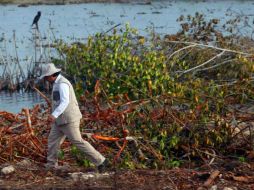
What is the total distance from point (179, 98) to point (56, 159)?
2.52 meters

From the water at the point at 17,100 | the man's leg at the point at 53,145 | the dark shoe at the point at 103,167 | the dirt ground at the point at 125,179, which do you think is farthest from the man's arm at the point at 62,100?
the water at the point at 17,100

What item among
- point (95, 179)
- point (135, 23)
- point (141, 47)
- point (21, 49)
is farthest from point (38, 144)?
point (135, 23)

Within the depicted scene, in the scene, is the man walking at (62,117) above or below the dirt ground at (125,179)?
above

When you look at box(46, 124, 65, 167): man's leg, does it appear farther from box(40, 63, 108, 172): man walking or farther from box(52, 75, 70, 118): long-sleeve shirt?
box(52, 75, 70, 118): long-sleeve shirt

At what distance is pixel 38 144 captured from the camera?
9438 millimetres

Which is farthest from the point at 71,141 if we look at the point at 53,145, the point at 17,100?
the point at 17,100

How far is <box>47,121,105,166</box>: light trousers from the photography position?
823cm

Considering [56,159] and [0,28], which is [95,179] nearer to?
[56,159]

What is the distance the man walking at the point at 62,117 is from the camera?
Answer: 26.4 feet

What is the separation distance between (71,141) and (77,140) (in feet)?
0.29

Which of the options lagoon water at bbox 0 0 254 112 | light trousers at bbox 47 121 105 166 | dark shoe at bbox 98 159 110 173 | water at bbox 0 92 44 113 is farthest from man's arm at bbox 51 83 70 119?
lagoon water at bbox 0 0 254 112

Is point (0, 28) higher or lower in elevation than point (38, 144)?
lower

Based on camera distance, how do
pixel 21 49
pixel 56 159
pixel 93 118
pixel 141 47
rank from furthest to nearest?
pixel 21 49 < pixel 141 47 < pixel 93 118 < pixel 56 159

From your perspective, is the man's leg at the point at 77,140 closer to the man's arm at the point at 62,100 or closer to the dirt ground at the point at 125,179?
the dirt ground at the point at 125,179
